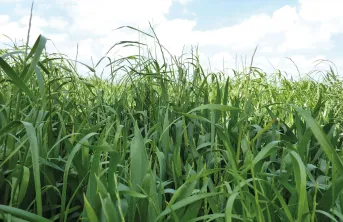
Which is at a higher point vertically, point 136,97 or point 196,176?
point 136,97

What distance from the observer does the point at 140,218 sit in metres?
0.91

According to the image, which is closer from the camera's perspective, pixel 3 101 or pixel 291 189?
pixel 291 189

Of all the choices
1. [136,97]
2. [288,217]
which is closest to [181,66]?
[136,97]

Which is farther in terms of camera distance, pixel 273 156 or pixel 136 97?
pixel 136 97

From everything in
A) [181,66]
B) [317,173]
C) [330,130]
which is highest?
[181,66]

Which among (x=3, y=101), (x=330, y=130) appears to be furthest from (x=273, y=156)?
(x=3, y=101)

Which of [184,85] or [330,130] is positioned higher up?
[184,85]

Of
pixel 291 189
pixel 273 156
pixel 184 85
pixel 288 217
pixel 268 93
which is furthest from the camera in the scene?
pixel 268 93

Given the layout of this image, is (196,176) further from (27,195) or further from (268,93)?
(268,93)

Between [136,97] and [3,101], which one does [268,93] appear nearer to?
[136,97]

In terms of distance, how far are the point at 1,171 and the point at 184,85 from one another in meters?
0.91

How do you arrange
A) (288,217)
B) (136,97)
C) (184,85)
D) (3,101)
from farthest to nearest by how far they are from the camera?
1. (136,97)
2. (184,85)
3. (3,101)
4. (288,217)

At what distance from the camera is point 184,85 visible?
183cm

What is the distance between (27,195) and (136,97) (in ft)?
3.09
